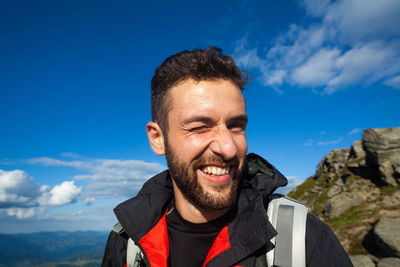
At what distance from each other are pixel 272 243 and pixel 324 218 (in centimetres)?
2476

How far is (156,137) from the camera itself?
159 inches

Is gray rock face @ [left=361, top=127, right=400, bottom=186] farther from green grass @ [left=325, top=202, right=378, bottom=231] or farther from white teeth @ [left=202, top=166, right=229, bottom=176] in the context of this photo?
white teeth @ [left=202, top=166, right=229, bottom=176]

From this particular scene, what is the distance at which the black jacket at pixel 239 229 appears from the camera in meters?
2.61

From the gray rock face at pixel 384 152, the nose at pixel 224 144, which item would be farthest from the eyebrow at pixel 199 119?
the gray rock face at pixel 384 152

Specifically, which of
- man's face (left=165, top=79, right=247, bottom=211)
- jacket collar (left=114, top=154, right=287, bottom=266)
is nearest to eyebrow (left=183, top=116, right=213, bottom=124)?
man's face (left=165, top=79, right=247, bottom=211)

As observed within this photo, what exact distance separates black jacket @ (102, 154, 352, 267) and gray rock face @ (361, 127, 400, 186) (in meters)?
27.1

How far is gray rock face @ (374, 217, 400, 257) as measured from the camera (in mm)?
12034

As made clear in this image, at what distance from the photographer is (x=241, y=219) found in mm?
3131

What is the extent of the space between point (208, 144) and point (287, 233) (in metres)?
1.48

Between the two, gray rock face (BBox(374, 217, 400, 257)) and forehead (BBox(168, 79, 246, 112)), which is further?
gray rock face (BBox(374, 217, 400, 257))

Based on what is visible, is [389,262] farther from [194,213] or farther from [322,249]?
[194,213]

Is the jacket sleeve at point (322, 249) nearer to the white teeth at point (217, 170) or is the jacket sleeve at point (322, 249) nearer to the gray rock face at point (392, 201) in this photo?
the white teeth at point (217, 170)

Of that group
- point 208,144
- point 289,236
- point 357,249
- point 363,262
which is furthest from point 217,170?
point 357,249

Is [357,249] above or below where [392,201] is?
below
